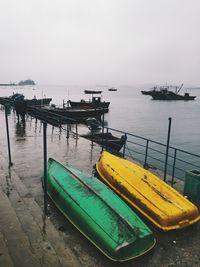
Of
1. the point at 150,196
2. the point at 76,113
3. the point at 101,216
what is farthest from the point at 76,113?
the point at 101,216

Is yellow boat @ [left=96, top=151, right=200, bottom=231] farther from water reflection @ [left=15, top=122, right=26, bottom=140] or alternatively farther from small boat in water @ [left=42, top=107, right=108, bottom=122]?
small boat in water @ [left=42, top=107, right=108, bottom=122]

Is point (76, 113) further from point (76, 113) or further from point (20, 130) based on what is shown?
point (20, 130)

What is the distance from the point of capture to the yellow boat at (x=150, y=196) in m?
5.44

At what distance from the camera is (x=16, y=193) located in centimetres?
690

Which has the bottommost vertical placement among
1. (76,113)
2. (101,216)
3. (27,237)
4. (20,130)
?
(76,113)

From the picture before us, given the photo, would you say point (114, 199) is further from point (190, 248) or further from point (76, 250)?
point (190, 248)

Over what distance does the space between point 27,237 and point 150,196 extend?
2.80 m

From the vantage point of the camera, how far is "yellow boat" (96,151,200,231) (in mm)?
5441

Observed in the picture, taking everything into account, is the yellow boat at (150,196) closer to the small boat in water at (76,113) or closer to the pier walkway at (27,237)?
the pier walkway at (27,237)

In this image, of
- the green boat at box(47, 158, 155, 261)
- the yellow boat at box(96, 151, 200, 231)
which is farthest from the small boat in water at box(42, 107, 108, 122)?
the green boat at box(47, 158, 155, 261)

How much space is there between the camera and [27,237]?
4.96 metres

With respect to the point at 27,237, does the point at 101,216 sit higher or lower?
higher

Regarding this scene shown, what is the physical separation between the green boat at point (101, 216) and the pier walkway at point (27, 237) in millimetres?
480

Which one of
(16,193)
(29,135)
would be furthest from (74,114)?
(16,193)
